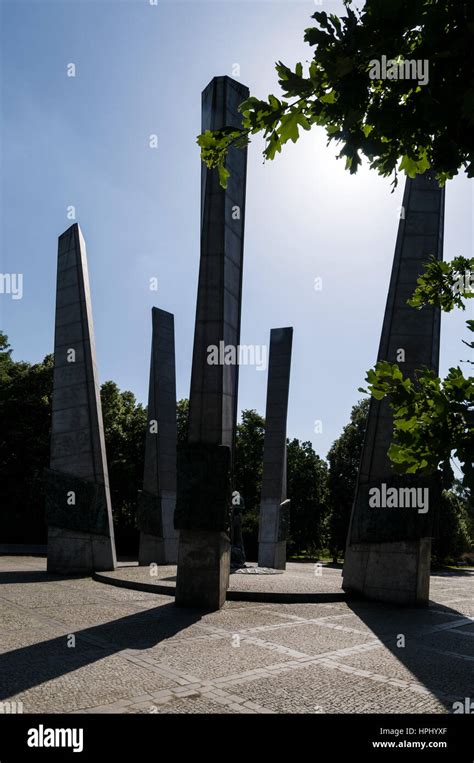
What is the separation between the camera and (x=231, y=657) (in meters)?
7.59

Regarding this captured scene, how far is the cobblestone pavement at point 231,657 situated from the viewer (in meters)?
5.75

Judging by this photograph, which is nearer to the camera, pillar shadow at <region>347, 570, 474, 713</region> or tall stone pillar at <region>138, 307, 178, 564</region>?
pillar shadow at <region>347, 570, 474, 713</region>

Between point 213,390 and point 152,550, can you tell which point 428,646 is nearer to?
point 213,390

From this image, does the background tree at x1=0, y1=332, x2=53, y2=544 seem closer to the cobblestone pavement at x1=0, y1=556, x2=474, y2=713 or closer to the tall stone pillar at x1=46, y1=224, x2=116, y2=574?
the tall stone pillar at x1=46, y1=224, x2=116, y2=574

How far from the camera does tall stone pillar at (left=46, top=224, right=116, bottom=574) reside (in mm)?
17844

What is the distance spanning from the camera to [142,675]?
6.58 metres

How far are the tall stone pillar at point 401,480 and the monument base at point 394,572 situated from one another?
2 centimetres

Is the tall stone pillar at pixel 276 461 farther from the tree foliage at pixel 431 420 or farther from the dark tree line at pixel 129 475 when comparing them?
the tree foliage at pixel 431 420

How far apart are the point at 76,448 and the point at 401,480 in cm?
1087

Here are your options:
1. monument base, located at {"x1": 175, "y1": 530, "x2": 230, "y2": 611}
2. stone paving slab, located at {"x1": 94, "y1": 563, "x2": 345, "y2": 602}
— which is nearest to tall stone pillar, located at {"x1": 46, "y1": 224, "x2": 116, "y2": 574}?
stone paving slab, located at {"x1": 94, "y1": 563, "x2": 345, "y2": 602}

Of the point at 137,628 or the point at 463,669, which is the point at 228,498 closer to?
the point at 137,628

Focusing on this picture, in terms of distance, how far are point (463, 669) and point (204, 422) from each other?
739 centimetres

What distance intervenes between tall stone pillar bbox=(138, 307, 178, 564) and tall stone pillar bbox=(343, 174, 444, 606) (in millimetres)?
9983
